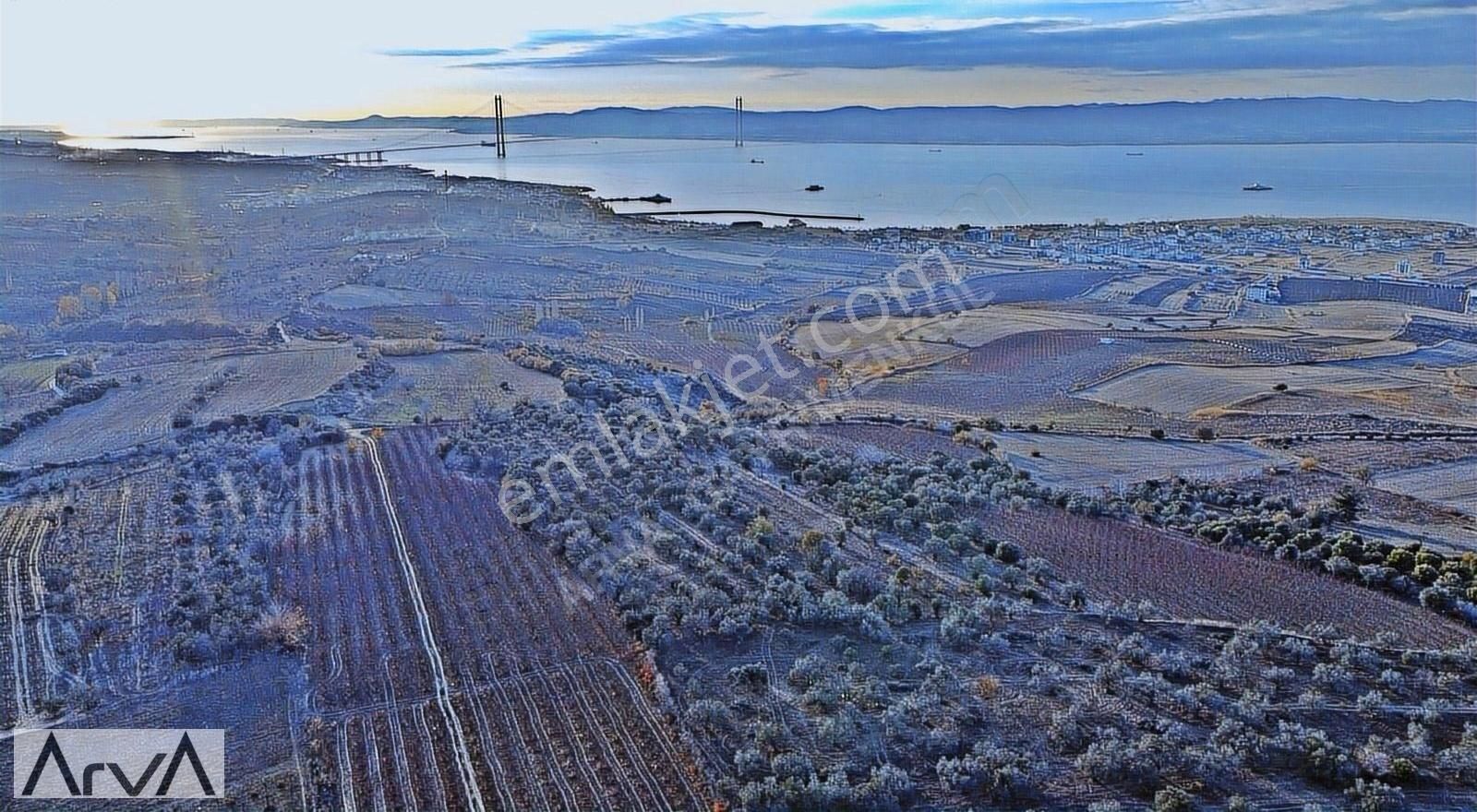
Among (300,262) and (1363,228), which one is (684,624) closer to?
(300,262)

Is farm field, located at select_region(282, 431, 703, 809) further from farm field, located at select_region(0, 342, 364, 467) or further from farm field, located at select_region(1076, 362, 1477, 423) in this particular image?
farm field, located at select_region(1076, 362, 1477, 423)

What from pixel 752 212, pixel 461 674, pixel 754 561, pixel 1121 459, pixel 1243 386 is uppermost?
pixel 752 212

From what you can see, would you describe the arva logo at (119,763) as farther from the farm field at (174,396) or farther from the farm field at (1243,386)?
the farm field at (1243,386)

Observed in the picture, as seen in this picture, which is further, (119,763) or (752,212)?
(752,212)

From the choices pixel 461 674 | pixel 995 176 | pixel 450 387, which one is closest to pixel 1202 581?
pixel 461 674

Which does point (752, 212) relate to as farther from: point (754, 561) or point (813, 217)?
point (754, 561)

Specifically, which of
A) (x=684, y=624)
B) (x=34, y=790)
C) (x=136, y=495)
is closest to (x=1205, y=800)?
(x=684, y=624)

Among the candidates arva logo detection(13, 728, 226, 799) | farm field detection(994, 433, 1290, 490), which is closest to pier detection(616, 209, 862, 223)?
farm field detection(994, 433, 1290, 490)
